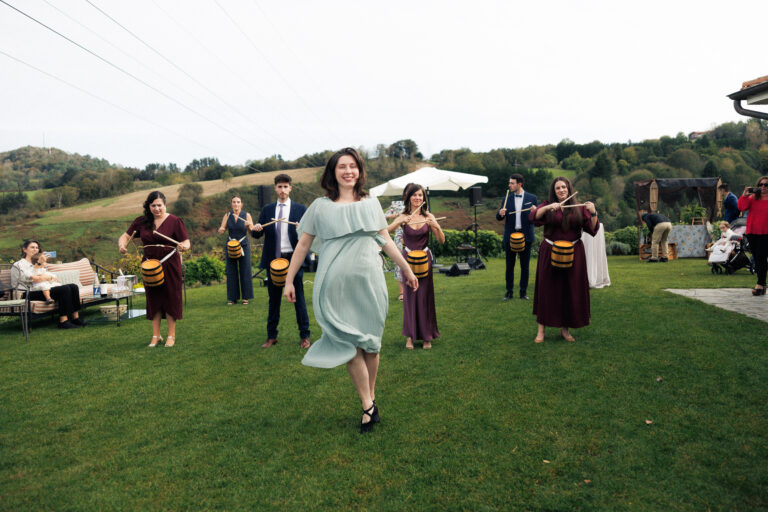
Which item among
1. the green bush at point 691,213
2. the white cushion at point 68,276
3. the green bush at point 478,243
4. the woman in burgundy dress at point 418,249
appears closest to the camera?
the woman in burgundy dress at point 418,249

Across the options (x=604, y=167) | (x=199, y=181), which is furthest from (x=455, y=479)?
(x=604, y=167)

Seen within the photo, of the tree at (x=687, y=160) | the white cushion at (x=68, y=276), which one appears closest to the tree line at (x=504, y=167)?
the tree at (x=687, y=160)

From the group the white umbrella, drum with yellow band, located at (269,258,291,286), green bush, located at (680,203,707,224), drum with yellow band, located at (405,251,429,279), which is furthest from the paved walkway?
green bush, located at (680,203,707,224)

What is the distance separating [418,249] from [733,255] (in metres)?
8.79

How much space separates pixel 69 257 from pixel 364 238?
2203 cm

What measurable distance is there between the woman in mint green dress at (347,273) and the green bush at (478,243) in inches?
591

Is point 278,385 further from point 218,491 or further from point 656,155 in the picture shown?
point 656,155

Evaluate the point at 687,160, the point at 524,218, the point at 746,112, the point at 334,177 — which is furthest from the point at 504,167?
the point at 334,177

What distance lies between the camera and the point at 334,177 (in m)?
3.23

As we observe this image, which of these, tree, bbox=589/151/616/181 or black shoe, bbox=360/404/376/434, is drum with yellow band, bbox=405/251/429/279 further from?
tree, bbox=589/151/616/181

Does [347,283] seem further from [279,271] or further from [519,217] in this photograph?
[519,217]

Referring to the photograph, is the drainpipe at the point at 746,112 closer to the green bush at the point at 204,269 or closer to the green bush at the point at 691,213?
the green bush at the point at 204,269

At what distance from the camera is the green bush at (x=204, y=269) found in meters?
14.4

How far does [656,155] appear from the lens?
48.9m
